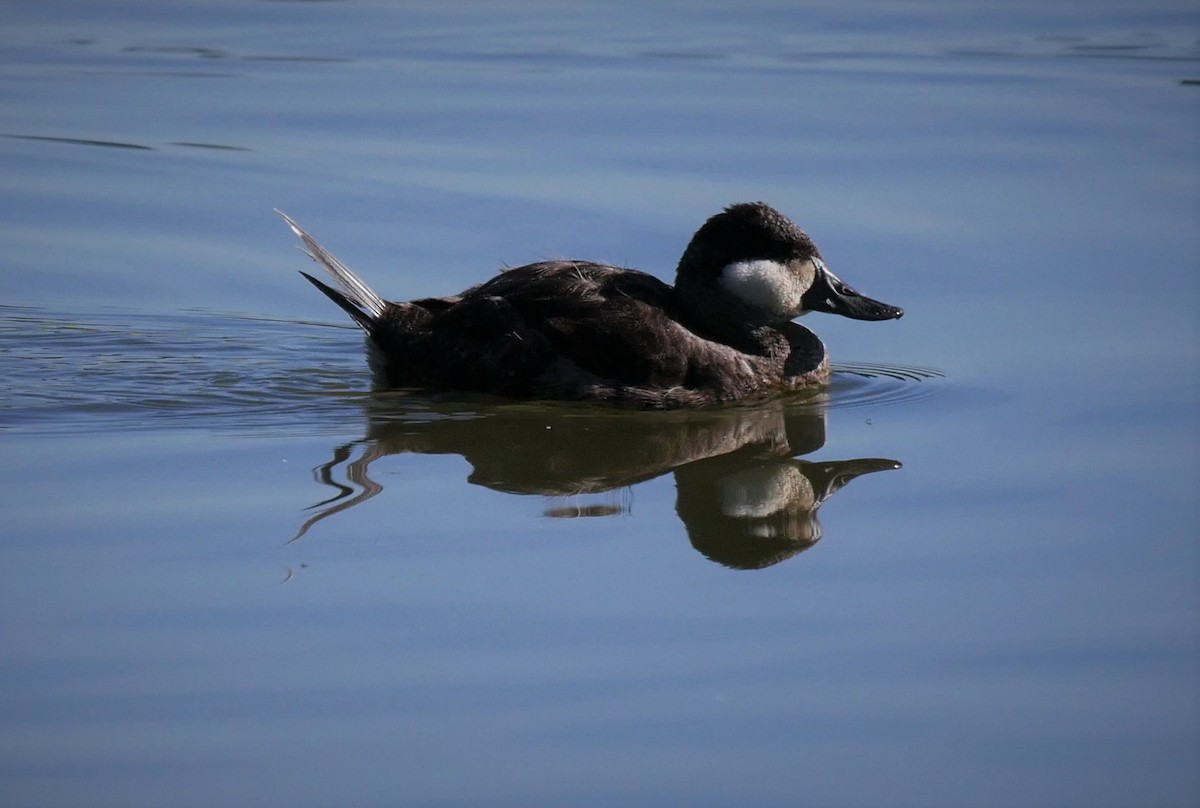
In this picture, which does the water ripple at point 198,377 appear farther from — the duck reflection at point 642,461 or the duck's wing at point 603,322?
the duck's wing at point 603,322

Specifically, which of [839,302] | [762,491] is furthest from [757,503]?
[839,302]

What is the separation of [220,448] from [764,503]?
6.37 feet

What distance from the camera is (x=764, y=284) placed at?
7719mm

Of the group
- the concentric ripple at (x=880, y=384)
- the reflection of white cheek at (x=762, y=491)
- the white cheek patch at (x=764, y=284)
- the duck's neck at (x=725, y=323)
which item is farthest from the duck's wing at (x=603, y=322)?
the reflection of white cheek at (x=762, y=491)

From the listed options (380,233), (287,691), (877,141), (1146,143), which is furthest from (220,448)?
(1146,143)

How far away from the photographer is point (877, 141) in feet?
36.1

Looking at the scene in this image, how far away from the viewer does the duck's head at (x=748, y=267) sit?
7645mm

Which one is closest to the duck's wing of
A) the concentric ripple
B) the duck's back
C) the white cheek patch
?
the duck's back

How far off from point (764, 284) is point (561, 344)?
0.95 meters

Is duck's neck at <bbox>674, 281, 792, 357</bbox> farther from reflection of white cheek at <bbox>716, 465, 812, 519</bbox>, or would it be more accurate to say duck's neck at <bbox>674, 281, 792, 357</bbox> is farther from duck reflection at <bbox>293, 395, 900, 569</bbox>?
reflection of white cheek at <bbox>716, 465, 812, 519</bbox>

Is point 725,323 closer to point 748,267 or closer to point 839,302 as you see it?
point 748,267

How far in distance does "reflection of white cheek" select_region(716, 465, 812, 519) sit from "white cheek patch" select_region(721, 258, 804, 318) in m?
1.31

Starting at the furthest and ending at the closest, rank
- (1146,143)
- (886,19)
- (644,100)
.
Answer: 1. (886,19)
2. (644,100)
3. (1146,143)

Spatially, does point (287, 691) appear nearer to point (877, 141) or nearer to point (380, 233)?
point (380, 233)
